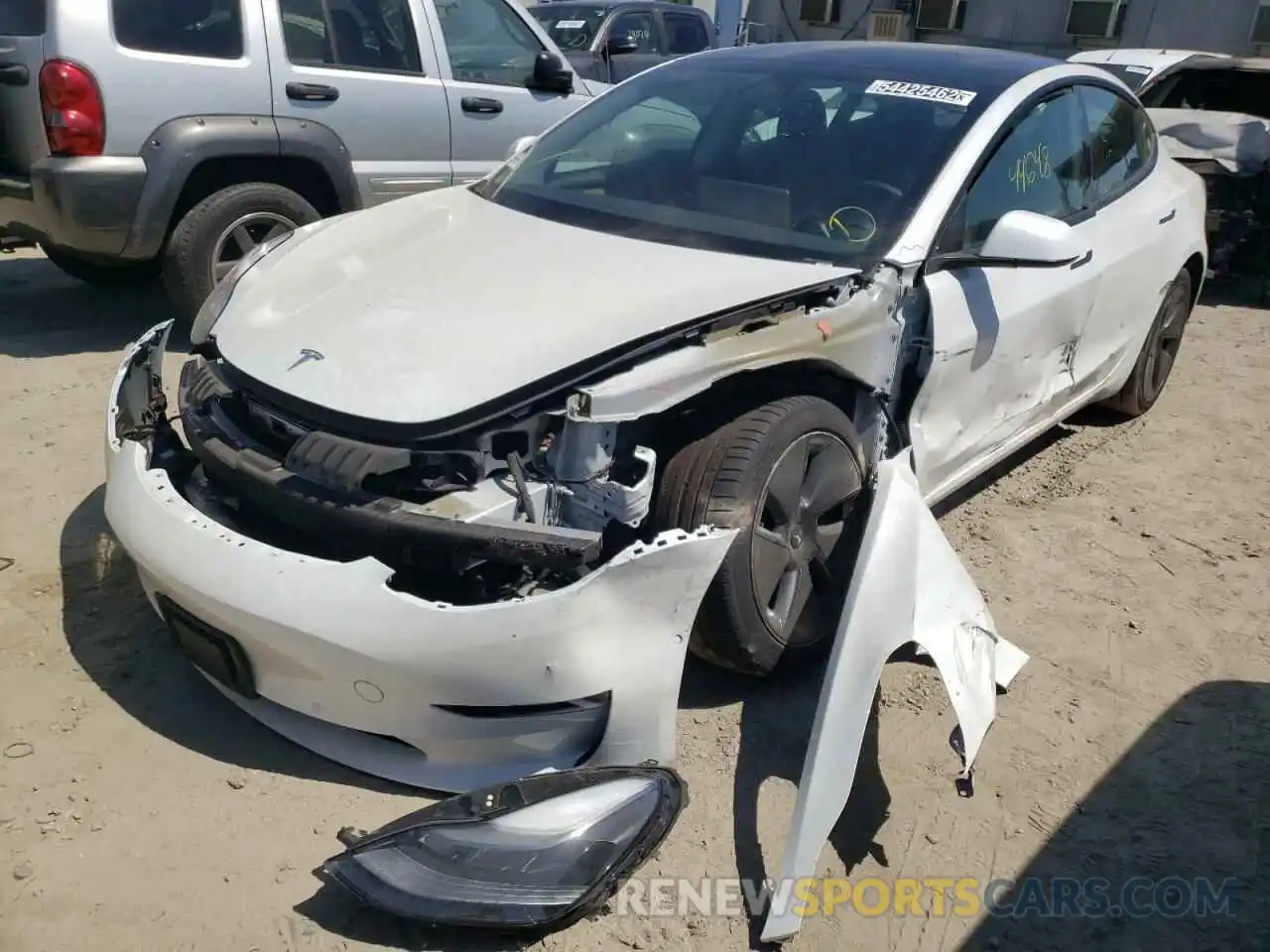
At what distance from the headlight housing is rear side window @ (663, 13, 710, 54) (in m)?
9.09

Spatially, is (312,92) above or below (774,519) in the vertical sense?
above

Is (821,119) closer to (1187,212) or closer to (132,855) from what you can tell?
(1187,212)

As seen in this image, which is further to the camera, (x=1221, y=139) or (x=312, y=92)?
(x=1221, y=139)

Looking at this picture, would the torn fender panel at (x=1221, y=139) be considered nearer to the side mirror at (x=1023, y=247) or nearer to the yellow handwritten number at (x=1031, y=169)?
the yellow handwritten number at (x=1031, y=169)

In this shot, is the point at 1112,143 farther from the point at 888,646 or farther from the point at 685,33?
the point at 685,33

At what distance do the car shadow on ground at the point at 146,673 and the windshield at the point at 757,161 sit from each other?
170cm

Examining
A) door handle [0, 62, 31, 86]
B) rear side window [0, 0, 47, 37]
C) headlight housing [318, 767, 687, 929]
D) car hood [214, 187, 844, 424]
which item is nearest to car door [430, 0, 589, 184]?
rear side window [0, 0, 47, 37]

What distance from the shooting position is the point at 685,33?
1036 cm

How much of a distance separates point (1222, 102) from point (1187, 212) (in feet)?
13.8

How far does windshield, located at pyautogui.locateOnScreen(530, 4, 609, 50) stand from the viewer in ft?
31.6

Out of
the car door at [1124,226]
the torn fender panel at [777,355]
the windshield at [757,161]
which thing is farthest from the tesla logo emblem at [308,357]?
the car door at [1124,226]

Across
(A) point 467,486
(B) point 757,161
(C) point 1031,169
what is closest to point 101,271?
(B) point 757,161

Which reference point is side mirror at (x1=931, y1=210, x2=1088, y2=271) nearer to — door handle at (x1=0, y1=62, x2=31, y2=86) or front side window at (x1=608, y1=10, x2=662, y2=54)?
door handle at (x1=0, y1=62, x2=31, y2=86)

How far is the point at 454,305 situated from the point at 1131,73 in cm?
687
